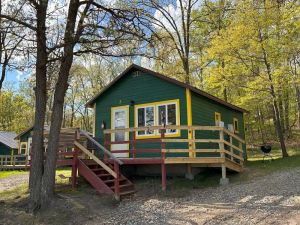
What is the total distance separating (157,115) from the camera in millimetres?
12312

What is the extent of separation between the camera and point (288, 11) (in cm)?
1432

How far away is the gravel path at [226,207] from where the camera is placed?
631cm

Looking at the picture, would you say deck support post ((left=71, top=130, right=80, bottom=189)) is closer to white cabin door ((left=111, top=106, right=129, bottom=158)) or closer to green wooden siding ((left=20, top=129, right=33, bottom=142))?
white cabin door ((left=111, top=106, right=129, bottom=158))

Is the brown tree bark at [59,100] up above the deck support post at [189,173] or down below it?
above

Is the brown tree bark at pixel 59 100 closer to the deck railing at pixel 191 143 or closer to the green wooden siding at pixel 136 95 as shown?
the deck railing at pixel 191 143

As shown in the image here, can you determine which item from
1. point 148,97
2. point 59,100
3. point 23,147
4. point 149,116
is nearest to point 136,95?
point 148,97

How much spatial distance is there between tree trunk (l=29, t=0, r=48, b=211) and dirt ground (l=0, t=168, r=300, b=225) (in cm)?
57

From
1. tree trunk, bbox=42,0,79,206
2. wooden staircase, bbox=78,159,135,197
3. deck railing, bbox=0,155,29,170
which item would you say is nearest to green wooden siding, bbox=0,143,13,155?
deck railing, bbox=0,155,29,170

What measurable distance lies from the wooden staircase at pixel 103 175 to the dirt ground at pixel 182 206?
321 mm

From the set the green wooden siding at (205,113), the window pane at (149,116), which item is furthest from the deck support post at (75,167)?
the green wooden siding at (205,113)

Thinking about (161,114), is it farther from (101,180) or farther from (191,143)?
(101,180)

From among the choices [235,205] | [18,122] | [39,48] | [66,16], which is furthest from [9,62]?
[18,122]

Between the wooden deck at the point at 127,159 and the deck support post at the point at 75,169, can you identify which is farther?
the deck support post at the point at 75,169

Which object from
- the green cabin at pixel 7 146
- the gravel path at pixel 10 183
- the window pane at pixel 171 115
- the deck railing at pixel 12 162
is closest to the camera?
the window pane at pixel 171 115
